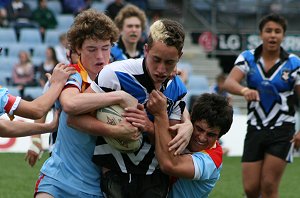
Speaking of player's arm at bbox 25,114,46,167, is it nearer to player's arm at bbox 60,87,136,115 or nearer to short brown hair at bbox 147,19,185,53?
player's arm at bbox 60,87,136,115

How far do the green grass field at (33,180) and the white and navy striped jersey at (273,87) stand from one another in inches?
73.4

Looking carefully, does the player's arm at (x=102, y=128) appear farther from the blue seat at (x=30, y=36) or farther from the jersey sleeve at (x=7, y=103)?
the blue seat at (x=30, y=36)

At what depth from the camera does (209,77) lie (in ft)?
68.3

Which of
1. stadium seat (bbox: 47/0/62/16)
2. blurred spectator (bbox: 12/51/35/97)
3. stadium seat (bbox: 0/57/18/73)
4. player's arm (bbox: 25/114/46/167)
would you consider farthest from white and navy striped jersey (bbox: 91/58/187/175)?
stadium seat (bbox: 47/0/62/16)

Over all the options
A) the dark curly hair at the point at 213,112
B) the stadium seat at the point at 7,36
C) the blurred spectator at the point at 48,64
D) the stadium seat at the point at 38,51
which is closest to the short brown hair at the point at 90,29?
the dark curly hair at the point at 213,112

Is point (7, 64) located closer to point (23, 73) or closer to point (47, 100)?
point (23, 73)

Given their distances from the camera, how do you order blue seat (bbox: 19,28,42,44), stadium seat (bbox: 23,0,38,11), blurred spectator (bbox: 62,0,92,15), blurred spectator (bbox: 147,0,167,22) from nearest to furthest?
blue seat (bbox: 19,28,42,44) → blurred spectator (bbox: 62,0,92,15) → stadium seat (bbox: 23,0,38,11) → blurred spectator (bbox: 147,0,167,22)

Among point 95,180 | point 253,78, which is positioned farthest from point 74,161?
A: point 253,78

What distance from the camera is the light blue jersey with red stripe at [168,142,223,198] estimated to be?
535 cm

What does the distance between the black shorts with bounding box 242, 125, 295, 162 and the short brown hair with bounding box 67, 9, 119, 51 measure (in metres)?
3.69

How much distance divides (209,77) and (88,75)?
50.4ft

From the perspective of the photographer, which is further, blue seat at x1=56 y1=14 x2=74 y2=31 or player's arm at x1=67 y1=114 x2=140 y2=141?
blue seat at x1=56 y1=14 x2=74 y2=31

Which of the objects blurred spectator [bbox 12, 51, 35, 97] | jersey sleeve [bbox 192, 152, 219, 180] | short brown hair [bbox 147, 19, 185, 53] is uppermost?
short brown hair [bbox 147, 19, 185, 53]

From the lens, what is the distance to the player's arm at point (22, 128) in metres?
5.33
